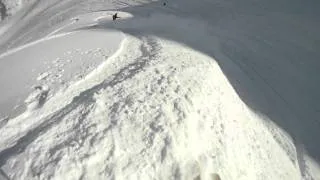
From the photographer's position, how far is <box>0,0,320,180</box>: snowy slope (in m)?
2.71

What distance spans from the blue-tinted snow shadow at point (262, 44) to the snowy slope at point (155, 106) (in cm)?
2

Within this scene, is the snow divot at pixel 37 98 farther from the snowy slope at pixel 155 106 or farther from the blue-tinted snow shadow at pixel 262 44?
the blue-tinted snow shadow at pixel 262 44

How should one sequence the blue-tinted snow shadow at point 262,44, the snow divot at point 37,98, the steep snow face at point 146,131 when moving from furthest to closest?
1. the blue-tinted snow shadow at point 262,44
2. the snow divot at point 37,98
3. the steep snow face at point 146,131

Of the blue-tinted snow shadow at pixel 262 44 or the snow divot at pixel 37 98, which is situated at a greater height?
the snow divot at pixel 37 98

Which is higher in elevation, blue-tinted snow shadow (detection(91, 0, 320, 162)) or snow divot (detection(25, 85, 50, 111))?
snow divot (detection(25, 85, 50, 111))

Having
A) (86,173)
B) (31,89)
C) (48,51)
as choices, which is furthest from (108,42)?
(86,173)

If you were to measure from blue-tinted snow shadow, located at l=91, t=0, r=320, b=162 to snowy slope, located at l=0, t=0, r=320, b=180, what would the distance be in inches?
0.8

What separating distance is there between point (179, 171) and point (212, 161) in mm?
321

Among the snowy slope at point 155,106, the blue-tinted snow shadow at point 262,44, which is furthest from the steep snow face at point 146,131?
the blue-tinted snow shadow at point 262,44

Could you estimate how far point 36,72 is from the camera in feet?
12.3

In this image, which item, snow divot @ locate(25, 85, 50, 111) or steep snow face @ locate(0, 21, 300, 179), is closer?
steep snow face @ locate(0, 21, 300, 179)

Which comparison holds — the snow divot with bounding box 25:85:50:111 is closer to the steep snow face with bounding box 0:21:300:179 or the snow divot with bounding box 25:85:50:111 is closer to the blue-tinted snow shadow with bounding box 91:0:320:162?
the steep snow face with bounding box 0:21:300:179

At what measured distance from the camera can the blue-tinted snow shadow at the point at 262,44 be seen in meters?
4.21

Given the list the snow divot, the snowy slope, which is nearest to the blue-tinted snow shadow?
the snowy slope
